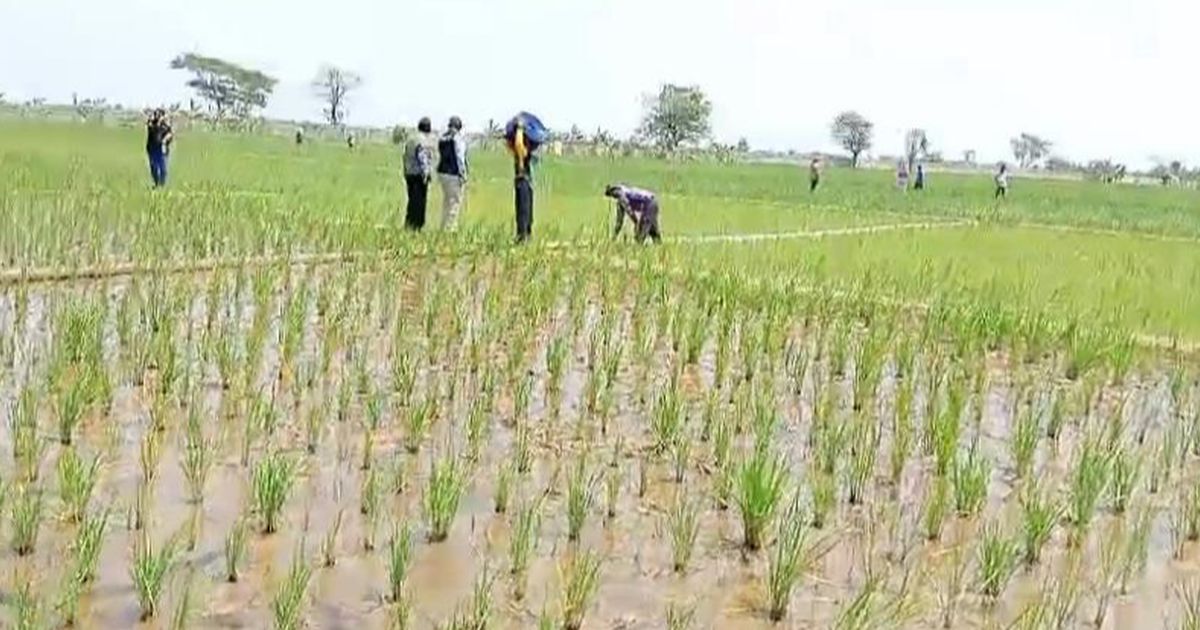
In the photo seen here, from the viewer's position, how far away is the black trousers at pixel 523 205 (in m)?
10.0

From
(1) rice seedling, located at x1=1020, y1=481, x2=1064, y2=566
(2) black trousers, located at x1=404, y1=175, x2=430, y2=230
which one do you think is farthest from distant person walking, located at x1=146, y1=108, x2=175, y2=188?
(1) rice seedling, located at x1=1020, y1=481, x2=1064, y2=566

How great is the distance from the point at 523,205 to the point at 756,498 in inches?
278

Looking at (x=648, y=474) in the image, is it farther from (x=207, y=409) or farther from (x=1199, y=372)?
(x=1199, y=372)

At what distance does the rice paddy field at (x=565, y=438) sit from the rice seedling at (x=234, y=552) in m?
0.02

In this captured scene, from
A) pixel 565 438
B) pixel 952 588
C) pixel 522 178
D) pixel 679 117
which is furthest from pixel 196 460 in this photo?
pixel 679 117

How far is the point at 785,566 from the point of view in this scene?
2832mm

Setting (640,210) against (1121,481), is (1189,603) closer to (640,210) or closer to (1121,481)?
(1121,481)

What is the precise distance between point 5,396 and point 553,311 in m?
3.17

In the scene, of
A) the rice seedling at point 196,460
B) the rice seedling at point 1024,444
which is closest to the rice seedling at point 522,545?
the rice seedling at point 196,460

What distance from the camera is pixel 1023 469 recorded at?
164 inches

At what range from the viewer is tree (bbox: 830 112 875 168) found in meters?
78.7

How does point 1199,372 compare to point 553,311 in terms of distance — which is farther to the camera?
point 553,311

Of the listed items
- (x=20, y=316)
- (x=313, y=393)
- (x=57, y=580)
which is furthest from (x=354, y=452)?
(x=20, y=316)

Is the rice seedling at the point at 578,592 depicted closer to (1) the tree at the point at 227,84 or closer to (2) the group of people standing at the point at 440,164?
(2) the group of people standing at the point at 440,164
